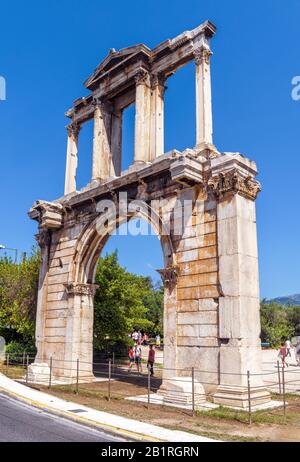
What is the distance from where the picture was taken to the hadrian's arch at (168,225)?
1166 centimetres

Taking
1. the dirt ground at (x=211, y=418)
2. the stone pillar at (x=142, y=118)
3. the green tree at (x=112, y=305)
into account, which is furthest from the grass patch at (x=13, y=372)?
the stone pillar at (x=142, y=118)

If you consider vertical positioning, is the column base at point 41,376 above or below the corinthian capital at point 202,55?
below

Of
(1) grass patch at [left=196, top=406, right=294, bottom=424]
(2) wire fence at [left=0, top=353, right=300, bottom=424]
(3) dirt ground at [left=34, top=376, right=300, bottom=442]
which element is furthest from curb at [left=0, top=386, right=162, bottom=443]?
(1) grass patch at [left=196, top=406, right=294, bottom=424]

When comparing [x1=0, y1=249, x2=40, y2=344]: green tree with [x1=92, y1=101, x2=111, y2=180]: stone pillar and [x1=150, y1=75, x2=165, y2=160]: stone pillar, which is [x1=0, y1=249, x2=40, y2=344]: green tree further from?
[x1=150, y1=75, x2=165, y2=160]: stone pillar

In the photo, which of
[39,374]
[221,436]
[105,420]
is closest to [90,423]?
[105,420]

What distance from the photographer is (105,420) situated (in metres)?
8.62

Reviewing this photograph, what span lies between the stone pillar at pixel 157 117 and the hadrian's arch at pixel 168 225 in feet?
0.13

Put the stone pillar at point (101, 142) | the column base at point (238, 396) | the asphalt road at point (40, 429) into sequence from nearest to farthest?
the asphalt road at point (40, 429), the column base at point (238, 396), the stone pillar at point (101, 142)

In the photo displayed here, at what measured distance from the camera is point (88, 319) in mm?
17359

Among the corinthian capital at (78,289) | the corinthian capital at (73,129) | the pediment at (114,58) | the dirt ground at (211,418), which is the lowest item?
the dirt ground at (211,418)

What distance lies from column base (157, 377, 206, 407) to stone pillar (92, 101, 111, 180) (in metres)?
8.93

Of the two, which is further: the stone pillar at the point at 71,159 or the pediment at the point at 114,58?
the stone pillar at the point at 71,159

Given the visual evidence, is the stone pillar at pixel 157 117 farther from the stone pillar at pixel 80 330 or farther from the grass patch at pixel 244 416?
the grass patch at pixel 244 416
